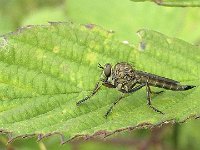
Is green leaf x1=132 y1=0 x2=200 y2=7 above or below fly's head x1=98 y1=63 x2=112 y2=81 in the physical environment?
above

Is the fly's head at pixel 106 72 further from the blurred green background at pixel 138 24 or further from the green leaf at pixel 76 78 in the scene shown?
the blurred green background at pixel 138 24

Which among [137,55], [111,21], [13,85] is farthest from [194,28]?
[13,85]

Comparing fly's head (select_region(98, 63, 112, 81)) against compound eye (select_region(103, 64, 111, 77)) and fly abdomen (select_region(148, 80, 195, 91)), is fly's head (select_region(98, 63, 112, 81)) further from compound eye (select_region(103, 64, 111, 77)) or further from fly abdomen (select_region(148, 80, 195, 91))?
fly abdomen (select_region(148, 80, 195, 91))

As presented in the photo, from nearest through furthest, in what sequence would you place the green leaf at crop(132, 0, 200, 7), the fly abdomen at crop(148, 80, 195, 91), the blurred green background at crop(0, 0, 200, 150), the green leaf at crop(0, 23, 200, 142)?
the green leaf at crop(0, 23, 200, 142) < the green leaf at crop(132, 0, 200, 7) < the fly abdomen at crop(148, 80, 195, 91) < the blurred green background at crop(0, 0, 200, 150)

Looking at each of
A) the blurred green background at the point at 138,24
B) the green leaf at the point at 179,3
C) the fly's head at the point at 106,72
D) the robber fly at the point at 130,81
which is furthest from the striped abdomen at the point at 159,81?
the blurred green background at the point at 138,24

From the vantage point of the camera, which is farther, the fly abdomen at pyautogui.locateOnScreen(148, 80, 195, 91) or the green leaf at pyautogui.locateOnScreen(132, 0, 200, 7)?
the fly abdomen at pyautogui.locateOnScreen(148, 80, 195, 91)

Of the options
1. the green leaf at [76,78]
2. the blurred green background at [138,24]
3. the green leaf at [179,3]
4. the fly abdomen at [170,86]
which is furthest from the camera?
the blurred green background at [138,24]

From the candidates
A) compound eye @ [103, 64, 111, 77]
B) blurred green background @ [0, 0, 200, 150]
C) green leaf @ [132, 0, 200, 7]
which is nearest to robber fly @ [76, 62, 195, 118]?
compound eye @ [103, 64, 111, 77]

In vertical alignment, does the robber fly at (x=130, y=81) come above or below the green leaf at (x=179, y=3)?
below

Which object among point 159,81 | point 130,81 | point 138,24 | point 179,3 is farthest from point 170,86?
point 138,24
